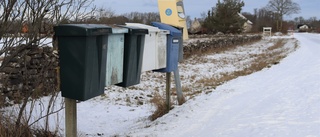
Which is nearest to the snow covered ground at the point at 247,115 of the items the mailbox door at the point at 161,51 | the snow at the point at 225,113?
the snow at the point at 225,113

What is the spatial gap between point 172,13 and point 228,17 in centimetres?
3615

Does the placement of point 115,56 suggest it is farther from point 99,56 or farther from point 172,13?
point 172,13

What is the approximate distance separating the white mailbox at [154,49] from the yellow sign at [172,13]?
300 cm

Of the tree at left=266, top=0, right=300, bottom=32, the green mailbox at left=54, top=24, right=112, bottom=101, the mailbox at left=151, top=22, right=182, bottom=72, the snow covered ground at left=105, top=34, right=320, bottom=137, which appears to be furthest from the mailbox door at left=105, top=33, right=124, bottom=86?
the tree at left=266, top=0, right=300, bottom=32

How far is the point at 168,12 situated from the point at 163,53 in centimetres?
340

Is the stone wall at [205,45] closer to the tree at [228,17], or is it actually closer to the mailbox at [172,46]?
the tree at [228,17]

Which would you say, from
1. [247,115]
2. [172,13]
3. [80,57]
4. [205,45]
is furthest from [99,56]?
[205,45]

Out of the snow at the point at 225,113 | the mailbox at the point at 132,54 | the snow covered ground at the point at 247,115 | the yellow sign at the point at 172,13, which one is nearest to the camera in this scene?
the mailbox at the point at 132,54

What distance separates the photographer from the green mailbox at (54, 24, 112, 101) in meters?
3.18

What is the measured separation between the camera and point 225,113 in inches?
207

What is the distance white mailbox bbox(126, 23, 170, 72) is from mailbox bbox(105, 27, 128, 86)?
0.74 m

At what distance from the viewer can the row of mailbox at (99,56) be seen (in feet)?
10.5

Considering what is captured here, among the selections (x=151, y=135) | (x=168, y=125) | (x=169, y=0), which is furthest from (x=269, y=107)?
(x=169, y=0)

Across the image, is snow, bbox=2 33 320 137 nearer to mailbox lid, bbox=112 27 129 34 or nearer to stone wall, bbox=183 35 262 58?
mailbox lid, bbox=112 27 129 34
